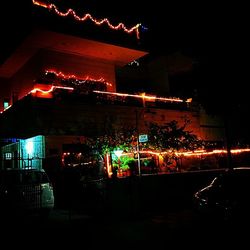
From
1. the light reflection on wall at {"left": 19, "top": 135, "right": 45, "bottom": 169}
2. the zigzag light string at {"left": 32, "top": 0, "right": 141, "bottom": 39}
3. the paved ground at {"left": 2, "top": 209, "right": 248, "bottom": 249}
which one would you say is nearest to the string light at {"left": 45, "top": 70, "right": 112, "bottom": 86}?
the zigzag light string at {"left": 32, "top": 0, "right": 141, "bottom": 39}

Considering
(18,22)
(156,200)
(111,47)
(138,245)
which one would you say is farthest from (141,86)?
(138,245)

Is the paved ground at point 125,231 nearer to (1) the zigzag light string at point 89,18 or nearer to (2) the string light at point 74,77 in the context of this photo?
(2) the string light at point 74,77

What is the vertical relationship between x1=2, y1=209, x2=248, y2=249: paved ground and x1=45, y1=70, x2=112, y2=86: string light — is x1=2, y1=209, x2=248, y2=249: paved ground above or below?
below

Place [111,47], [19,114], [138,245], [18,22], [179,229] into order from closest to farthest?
1. [138,245]
2. [179,229]
3. [19,114]
4. [18,22]
5. [111,47]

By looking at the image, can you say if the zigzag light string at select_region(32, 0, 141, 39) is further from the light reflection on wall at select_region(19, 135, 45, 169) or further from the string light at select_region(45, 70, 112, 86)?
the light reflection on wall at select_region(19, 135, 45, 169)

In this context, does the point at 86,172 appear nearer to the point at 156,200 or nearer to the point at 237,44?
the point at 156,200

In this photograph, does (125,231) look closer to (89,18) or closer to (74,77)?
(74,77)

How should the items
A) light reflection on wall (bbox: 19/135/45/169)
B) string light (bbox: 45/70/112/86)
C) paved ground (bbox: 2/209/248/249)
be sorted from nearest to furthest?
paved ground (bbox: 2/209/248/249) < light reflection on wall (bbox: 19/135/45/169) < string light (bbox: 45/70/112/86)

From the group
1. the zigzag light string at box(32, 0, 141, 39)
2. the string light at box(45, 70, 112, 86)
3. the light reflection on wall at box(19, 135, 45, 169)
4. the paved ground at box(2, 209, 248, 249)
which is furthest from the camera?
the string light at box(45, 70, 112, 86)

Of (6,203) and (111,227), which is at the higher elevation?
(6,203)

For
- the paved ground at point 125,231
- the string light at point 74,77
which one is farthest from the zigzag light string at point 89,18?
the paved ground at point 125,231

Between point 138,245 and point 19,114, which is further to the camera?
point 19,114

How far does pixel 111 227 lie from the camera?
1077cm

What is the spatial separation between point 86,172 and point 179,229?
6876 millimetres
